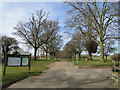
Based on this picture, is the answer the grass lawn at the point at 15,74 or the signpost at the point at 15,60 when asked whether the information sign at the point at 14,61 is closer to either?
the signpost at the point at 15,60

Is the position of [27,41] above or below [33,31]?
below

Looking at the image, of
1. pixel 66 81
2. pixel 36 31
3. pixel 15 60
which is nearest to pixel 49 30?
pixel 36 31

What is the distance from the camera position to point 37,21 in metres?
31.2

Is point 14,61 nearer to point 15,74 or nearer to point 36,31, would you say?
point 15,74

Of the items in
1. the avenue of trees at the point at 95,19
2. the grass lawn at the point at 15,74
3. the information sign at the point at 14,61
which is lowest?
the grass lawn at the point at 15,74

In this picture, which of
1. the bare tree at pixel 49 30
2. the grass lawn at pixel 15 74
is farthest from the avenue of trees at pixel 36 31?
the grass lawn at pixel 15 74

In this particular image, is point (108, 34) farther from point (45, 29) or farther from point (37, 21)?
point (37, 21)

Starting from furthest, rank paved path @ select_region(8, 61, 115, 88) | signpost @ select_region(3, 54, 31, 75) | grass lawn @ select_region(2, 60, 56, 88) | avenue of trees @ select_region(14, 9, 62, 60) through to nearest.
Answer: avenue of trees @ select_region(14, 9, 62, 60) → signpost @ select_region(3, 54, 31, 75) → grass lawn @ select_region(2, 60, 56, 88) → paved path @ select_region(8, 61, 115, 88)

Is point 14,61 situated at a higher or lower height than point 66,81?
higher

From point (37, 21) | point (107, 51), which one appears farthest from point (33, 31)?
point (107, 51)

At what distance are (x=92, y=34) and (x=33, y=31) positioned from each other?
52.3 feet

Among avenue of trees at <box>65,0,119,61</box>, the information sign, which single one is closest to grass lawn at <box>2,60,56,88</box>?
the information sign

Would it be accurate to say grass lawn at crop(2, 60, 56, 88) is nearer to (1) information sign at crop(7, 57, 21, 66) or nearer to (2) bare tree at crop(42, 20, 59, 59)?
(1) information sign at crop(7, 57, 21, 66)

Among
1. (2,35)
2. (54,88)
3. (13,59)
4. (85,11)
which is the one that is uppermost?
(85,11)
